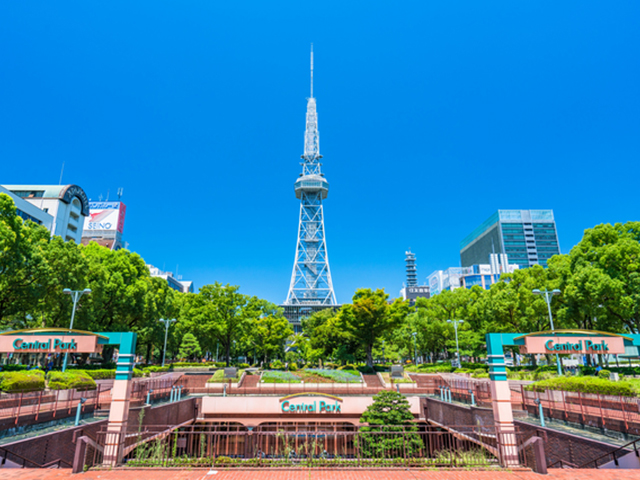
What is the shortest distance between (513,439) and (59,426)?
14670 millimetres

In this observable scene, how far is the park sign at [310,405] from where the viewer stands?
2275 cm

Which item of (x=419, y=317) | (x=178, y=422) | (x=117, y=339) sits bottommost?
(x=178, y=422)

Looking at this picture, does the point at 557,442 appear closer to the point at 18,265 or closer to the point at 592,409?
the point at 592,409

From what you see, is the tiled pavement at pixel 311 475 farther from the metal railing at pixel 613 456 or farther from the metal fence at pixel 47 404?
the metal fence at pixel 47 404

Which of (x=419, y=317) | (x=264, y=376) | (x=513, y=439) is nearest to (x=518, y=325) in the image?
(x=419, y=317)

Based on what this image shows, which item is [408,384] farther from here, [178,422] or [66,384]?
[66,384]

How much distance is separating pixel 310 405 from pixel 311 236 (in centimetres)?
10720

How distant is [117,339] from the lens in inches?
509

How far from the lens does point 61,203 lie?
65.9m

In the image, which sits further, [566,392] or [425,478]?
[566,392]

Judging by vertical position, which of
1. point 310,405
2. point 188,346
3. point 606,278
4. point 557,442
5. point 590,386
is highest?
point 606,278

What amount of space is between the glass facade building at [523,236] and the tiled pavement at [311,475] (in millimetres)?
154777

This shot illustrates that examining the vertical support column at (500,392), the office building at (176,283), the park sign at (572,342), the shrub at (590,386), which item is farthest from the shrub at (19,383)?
the office building at (176,283)

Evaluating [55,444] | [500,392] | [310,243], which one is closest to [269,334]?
[55,444]
